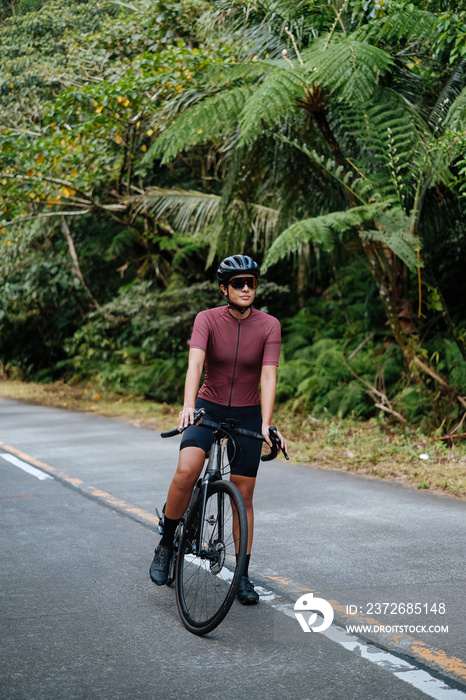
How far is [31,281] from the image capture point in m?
23.0

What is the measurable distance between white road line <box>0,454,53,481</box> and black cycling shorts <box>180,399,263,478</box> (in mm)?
5212

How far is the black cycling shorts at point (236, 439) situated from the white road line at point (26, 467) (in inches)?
205

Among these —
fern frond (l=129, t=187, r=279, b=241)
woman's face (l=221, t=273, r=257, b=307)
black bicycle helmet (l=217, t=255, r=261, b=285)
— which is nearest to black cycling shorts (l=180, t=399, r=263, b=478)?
woman's face (l=221, t=273, r=257, b=307)

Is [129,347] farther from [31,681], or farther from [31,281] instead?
[31,681]

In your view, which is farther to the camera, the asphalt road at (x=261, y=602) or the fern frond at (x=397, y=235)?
the fern frond at (x=397, y=235)

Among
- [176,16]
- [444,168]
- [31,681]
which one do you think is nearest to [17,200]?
[176,16]

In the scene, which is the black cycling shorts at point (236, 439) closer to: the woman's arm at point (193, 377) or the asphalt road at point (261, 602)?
the woman's arm at point (193, 377)

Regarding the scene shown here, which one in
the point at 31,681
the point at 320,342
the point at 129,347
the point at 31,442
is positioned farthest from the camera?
the point at 129,347

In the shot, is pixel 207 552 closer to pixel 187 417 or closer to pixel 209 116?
pixel 187 417

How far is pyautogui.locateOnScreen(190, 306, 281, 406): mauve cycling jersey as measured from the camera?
519cm

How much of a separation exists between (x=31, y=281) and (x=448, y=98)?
1387 cm

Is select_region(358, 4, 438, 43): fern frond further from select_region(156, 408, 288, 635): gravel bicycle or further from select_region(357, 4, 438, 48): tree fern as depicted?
select_region(156, 408, 288, 635): gravel bicycle
